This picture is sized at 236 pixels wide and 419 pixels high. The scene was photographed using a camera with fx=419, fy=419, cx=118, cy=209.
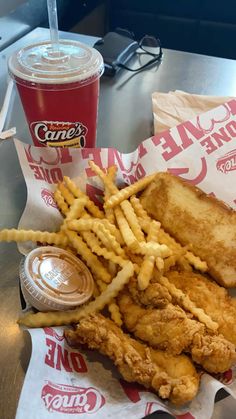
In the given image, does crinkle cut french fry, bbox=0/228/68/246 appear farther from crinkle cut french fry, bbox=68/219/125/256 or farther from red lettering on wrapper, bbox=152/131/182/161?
red lettering on wrapper, bbox=152/131/182/161

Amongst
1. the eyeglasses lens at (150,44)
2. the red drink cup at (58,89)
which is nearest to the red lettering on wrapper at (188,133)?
the red drink cup at (58,89)

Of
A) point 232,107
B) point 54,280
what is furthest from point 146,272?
point 232,107

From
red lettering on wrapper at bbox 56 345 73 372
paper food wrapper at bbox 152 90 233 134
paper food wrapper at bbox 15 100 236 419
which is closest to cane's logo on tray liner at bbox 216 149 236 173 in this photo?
paper food wrapper at bbox 15 100 236 419

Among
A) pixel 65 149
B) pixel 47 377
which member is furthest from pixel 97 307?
pixel 65 149

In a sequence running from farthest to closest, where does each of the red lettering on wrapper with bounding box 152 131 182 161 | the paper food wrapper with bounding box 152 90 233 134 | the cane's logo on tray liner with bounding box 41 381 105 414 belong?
1. the paper food wrapper with bounding box 152 90 233 134
2. the red lettering on wrapper with bounding box 152 131 182 161
3. the cane's logo on tray liner with bounding box 41 381 105 414

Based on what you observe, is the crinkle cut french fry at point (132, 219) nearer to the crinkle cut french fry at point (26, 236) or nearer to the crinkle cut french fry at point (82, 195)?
the crinkle cut french fry at point (82, 195)

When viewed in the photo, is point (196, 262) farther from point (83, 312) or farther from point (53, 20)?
point (53, 20)

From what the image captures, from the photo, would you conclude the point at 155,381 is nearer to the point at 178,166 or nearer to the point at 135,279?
the point at 135,279
